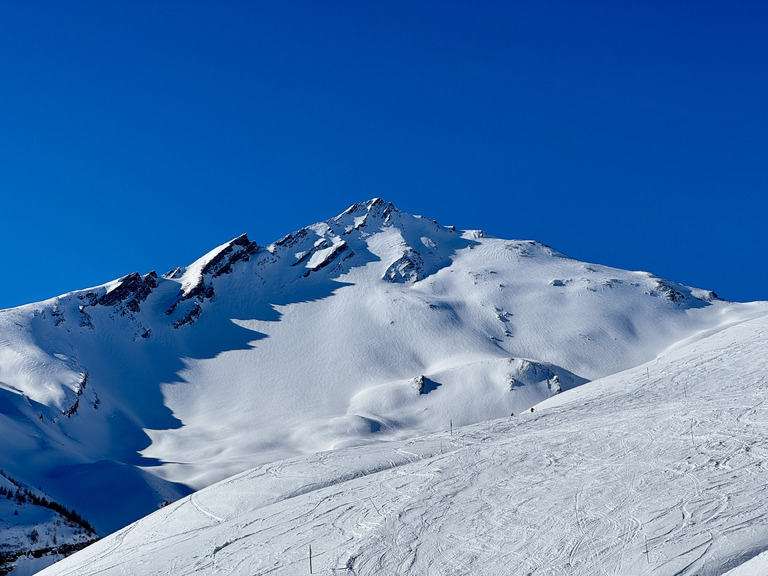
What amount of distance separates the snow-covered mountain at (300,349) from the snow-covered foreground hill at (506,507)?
28.9m

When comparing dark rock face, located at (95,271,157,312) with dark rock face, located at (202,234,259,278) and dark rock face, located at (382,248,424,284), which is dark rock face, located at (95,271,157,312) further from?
dark rock face, located at (382,248,424,284)

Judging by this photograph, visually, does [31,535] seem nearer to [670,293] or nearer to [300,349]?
[300,349]

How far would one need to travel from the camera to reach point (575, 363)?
8875 cm

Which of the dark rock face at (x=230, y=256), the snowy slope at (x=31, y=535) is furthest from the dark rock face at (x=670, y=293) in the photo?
the snowy slope at (x=31, y=535)

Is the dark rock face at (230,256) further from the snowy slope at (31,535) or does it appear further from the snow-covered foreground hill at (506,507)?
the snow-covered foreground hill at (506,507)

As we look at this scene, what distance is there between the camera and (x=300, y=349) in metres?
96.5

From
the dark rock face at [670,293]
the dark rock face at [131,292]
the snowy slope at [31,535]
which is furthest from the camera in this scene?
the dark rock face at [670,293]

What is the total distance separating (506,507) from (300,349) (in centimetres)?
8511

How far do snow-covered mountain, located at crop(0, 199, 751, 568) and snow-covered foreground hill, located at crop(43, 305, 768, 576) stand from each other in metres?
28.9

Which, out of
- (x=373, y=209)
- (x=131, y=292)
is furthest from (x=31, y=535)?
(x=373, y=209)

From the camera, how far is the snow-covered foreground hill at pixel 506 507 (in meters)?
10.7

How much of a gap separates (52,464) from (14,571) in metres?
35.9

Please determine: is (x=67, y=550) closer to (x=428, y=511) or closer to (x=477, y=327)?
(x=428, y=511)

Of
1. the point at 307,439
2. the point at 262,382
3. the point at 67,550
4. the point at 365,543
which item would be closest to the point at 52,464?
the point at 307,439
